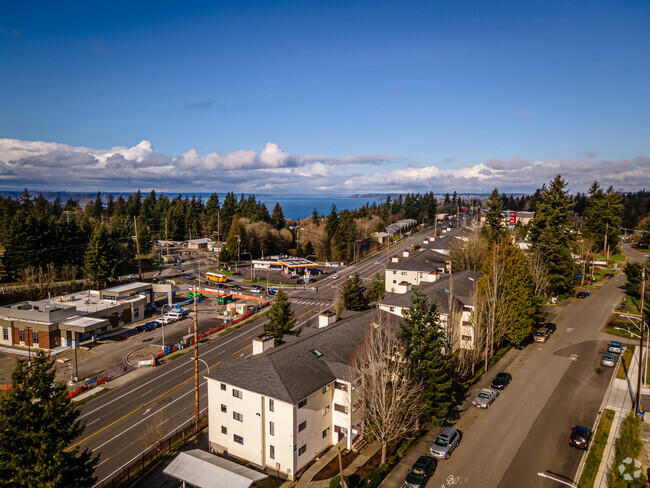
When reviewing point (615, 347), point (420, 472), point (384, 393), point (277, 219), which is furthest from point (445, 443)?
point (277, 219)

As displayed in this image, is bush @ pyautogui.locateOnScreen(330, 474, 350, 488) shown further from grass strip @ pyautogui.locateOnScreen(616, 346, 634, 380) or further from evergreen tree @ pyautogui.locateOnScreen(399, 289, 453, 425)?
grass strip @ pyautogui.locateOnScreen(616, 346, 634, 380)

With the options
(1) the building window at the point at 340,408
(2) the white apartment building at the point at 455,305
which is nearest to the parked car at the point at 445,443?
(1) the building window at the point at 340,408

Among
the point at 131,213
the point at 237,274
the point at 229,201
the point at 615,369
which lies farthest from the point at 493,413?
the point at 131,213

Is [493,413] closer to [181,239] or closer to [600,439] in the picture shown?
[600,439]

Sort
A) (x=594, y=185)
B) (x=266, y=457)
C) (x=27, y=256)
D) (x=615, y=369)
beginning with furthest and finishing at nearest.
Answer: (x=594, y=185), (x=27, y=256), (x=615, y=369), (x=266, y=457)

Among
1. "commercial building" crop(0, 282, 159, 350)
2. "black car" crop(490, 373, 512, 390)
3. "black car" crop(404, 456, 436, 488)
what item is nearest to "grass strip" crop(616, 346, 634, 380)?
"black car" crop(490, 373, 512, 390)

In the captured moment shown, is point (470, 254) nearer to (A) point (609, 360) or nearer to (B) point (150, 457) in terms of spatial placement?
(A) point (609, 360)
